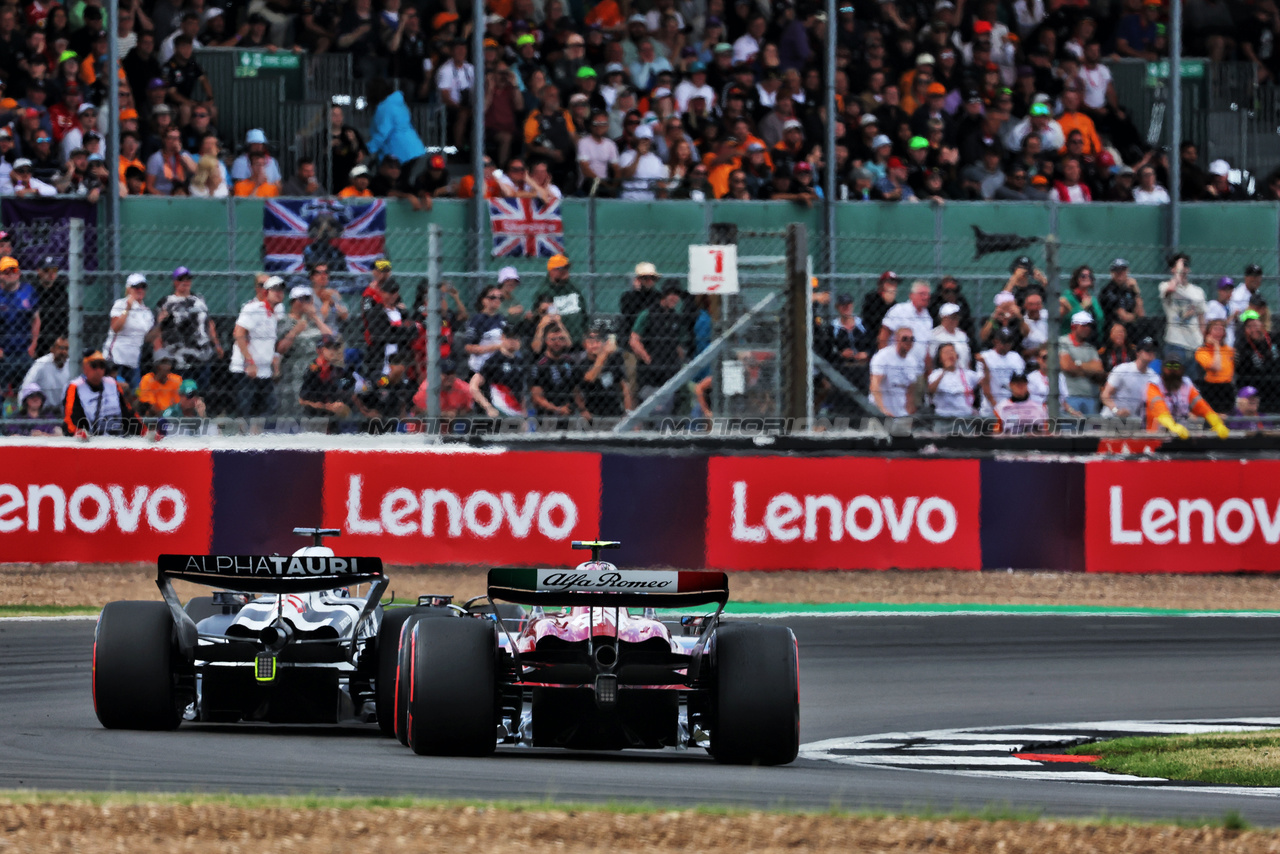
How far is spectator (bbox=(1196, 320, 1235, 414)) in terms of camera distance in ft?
48.0

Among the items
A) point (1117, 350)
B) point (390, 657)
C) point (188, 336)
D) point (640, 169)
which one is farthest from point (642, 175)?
point (390, 657)

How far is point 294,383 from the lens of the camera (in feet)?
44.8

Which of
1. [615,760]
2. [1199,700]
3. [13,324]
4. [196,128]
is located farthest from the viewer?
[196,128]

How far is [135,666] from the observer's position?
816 centimetres

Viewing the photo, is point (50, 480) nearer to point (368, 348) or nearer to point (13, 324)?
point (13, 324)

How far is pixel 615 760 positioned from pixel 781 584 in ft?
20.6

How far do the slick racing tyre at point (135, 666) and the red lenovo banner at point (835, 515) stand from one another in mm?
6109

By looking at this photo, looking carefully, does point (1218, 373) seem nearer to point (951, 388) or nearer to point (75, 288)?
point (951, 388)

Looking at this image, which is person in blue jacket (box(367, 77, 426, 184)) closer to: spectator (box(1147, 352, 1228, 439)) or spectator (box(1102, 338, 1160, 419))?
spectator (box(1102, 338, 1160, 419))

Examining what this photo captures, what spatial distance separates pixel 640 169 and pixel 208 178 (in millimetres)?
3718

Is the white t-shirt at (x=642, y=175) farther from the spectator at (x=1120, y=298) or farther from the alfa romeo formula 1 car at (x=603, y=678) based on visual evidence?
the alfa romeo formula 1 car at (x=603, y=678)

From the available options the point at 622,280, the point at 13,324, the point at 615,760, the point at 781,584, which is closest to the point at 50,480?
the point at 13,324

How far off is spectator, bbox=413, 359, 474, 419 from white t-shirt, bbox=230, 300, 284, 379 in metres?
1.04

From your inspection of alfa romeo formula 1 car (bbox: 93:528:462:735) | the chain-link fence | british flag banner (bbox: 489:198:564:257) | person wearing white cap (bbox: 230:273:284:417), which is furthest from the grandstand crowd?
alfa romeo formula 1 car (bbox: 93:528:462:735)
